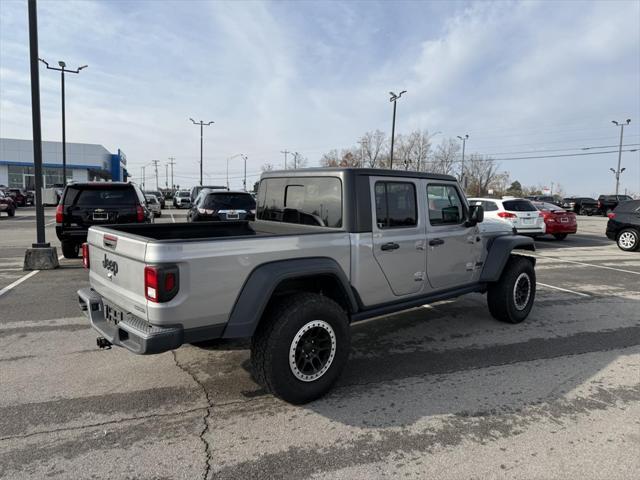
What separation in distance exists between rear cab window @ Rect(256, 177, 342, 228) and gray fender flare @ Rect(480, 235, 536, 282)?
8.11ft

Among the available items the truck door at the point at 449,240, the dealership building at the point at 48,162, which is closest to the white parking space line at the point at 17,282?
the truck door at the point at 449,240

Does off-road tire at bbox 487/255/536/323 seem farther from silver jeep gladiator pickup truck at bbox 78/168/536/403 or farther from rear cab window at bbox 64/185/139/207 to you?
rear cab window at bbox 64/185/139/207

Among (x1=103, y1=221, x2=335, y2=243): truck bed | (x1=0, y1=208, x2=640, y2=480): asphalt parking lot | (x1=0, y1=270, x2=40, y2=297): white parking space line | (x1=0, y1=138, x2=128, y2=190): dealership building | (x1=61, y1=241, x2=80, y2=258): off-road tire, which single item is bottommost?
(x1=0, y1=208, x2=640, y2=480): asphalt parking lot

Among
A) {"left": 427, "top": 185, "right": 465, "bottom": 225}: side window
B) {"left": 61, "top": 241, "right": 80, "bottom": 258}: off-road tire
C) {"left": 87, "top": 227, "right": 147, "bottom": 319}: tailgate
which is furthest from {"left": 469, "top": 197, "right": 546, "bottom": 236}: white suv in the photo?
{"left": 87, "top": 227, "right": 147, "bottom": 319}: tailgate

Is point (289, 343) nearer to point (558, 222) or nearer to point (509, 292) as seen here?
point (509, 292)

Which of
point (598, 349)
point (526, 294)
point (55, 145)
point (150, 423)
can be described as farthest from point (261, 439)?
point (55, 145)

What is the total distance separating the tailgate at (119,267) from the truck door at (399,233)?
2.04 meters

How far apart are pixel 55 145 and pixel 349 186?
7203 centimetres

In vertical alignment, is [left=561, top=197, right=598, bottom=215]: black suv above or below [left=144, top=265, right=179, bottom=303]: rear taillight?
above

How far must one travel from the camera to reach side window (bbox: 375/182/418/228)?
432 cm

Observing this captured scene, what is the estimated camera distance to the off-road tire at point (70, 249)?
10200 millimetres

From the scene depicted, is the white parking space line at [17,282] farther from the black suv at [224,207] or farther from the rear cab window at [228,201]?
the rear cab window at [228,201]

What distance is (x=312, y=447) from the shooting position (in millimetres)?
3080

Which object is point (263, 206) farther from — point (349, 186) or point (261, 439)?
point (261, 439)
